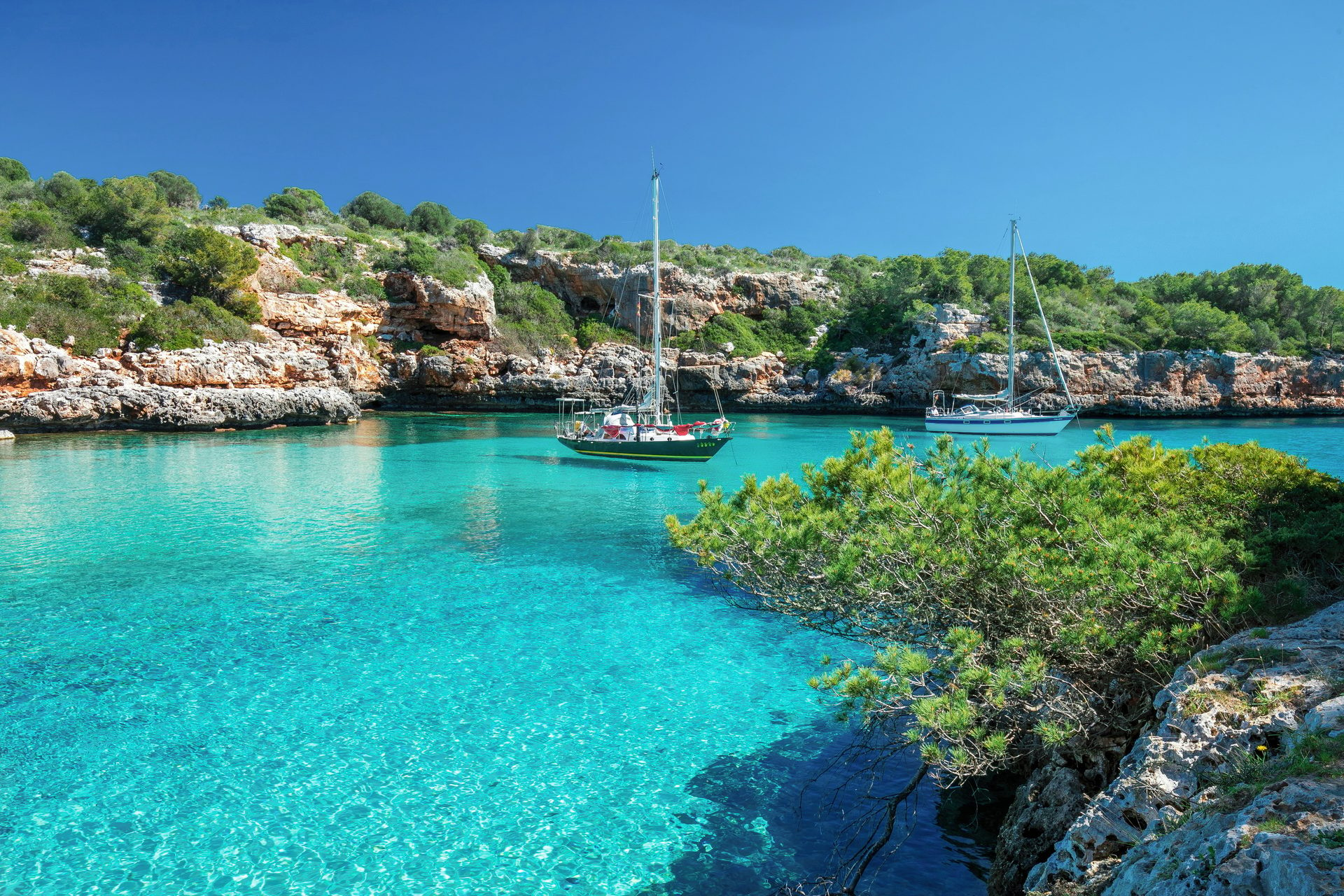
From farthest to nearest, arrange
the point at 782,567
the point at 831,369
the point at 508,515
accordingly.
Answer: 1. the point at 831,369
2. the point at 508,515
3. the point at 782,567

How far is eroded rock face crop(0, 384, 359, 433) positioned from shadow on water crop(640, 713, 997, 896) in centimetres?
3514

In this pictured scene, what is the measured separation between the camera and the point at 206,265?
38.6 meters

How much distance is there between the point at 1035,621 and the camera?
167 inches

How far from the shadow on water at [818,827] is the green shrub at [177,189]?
64.4m

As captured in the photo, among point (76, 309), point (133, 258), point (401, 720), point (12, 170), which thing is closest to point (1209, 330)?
point (401, 720)

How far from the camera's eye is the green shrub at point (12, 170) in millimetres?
49344

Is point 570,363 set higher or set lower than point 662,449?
higher

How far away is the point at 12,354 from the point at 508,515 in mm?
28196

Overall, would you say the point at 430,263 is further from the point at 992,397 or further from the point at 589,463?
the point at 992,397

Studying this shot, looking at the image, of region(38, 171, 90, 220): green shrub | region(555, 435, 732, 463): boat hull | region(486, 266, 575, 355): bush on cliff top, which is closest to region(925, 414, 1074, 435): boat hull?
region(555, 435, 732, 463): boat hull

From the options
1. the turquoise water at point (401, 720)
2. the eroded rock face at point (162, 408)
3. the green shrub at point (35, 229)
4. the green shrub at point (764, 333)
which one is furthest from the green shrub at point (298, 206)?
the turquoise water at point (401, 720)

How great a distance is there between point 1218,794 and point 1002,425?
32.3 m

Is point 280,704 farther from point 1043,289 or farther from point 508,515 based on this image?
point 1043,289

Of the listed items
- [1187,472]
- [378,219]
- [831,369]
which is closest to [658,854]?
[1187,472]
